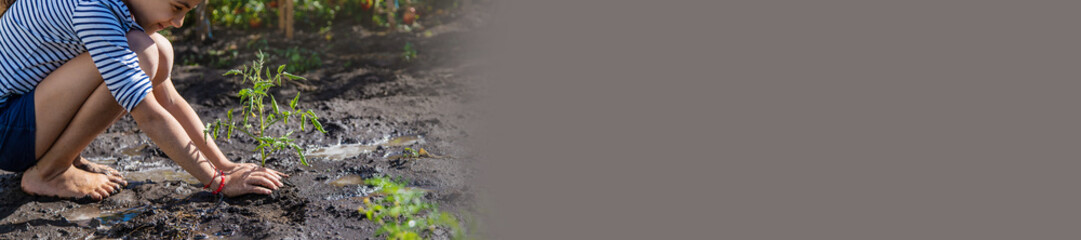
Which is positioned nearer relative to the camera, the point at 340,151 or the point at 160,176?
the point at 160,176

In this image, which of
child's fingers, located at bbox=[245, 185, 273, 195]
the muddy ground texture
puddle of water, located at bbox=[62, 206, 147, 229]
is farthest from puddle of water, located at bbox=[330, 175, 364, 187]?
puddle of water, located at bbox=[62, 206, 147, 229]

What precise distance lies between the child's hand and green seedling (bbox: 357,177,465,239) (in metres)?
0.32

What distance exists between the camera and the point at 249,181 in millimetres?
2771

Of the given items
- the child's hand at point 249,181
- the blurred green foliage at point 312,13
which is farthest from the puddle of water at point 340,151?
the blurred green foliage at point 312,13

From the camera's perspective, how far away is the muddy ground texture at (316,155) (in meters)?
2.60

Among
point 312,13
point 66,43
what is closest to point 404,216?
point 66,43

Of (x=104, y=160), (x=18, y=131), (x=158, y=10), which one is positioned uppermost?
(x=158, y=10)

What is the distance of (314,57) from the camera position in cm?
501

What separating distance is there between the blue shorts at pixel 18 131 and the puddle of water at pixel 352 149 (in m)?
0.96

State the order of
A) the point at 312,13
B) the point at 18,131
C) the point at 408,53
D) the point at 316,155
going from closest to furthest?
1. the point at 18,131
2. the point at 316,155
3. the point at 408,53
4. the point at 312,13

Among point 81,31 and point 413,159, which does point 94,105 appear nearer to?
point 81,31

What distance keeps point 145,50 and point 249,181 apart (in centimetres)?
49

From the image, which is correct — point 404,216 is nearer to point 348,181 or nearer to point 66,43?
point 348,181

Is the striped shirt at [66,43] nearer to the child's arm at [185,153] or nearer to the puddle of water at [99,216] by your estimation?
the child's arm at [185,153]
